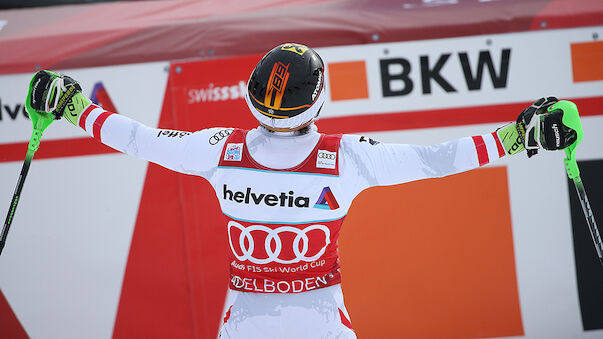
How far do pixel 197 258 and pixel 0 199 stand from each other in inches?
47.4

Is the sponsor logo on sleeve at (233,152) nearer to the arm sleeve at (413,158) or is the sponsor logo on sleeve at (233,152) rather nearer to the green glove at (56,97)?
the arm sleeve at (413,158)

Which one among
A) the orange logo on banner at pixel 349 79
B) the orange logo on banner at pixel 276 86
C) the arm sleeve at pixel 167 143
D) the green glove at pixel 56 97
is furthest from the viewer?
the orange logo on banner at pixel 349 79

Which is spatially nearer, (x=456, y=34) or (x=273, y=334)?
(x=273, y=334)

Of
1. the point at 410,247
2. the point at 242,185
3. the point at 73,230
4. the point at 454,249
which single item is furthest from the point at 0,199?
the point at 454,249

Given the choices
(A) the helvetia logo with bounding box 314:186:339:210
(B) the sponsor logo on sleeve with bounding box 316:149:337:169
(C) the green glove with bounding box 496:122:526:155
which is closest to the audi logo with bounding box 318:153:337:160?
(B) the sponsor logo on sleeve with bounding box 316:149:337:169

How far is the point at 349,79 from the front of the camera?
3.62m

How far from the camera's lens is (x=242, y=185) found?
87.0 inches

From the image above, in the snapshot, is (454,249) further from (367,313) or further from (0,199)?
(0,199)

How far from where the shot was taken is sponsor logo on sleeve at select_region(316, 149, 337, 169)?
219 centimetres

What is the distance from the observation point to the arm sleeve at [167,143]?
89.7 inches

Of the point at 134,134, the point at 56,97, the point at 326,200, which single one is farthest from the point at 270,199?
the point at 56,97

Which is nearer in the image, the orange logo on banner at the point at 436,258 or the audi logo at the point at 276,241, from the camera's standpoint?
the audi logo at the point at 276,241

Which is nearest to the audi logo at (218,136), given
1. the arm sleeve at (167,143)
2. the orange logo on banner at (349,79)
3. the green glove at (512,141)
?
the arm sleeve at (167,143)

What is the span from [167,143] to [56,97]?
1.75 ft
